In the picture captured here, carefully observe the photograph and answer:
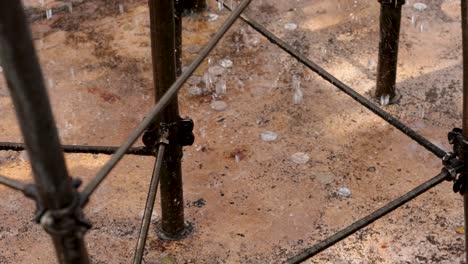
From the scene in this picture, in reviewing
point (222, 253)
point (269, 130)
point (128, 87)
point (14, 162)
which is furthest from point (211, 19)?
point (222, 253)

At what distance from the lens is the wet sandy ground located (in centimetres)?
437

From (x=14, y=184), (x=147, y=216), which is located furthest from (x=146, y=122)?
(x=147, y=216)

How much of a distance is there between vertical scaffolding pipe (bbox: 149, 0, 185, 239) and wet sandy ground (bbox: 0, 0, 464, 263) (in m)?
0.14

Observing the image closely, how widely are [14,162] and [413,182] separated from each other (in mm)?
2511

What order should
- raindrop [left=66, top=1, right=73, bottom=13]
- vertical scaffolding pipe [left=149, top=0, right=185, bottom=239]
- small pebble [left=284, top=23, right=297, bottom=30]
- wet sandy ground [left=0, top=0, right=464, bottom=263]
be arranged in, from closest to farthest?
vertical scaffolding pipe [left=149, top=0, right=185, bottom=239]
wet sandy ground [left=0, top=0, right=464, bottom=263]
small pebble [left=284, top=23, right=297, bottom=30]
raindrop [left=66, top=1, right=73, bottom=13]

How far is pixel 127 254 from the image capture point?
14.1 feet

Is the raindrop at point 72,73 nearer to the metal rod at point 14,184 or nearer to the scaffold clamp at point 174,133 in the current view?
the scaffold clamp at point 174,133

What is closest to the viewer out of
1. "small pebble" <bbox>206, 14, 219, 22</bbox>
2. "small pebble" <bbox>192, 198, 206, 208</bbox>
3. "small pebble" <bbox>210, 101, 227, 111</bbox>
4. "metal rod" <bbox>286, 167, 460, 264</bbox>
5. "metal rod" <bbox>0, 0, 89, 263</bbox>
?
"metal rod" <bbox>0, 0, 89, 263</bbox>

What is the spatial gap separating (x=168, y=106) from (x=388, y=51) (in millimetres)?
2120

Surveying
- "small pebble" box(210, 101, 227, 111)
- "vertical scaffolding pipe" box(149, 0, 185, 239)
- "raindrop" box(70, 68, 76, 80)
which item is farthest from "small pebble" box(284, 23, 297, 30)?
"vertical scaffolding pipe" box(149, 0, 185, 239)

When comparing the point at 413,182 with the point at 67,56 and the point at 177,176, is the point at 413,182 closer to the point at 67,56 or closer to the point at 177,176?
the point at 177,176

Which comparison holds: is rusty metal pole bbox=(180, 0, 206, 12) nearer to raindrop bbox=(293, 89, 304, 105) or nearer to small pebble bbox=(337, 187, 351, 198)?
raindrop bbox=(293, 89, 304, 105)

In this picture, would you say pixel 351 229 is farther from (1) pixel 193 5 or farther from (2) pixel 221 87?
(1) pixel 193 5

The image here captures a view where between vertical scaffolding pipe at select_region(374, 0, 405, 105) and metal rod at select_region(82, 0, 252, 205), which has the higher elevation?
metal rod at select_region(82, 0, 252, 205)
